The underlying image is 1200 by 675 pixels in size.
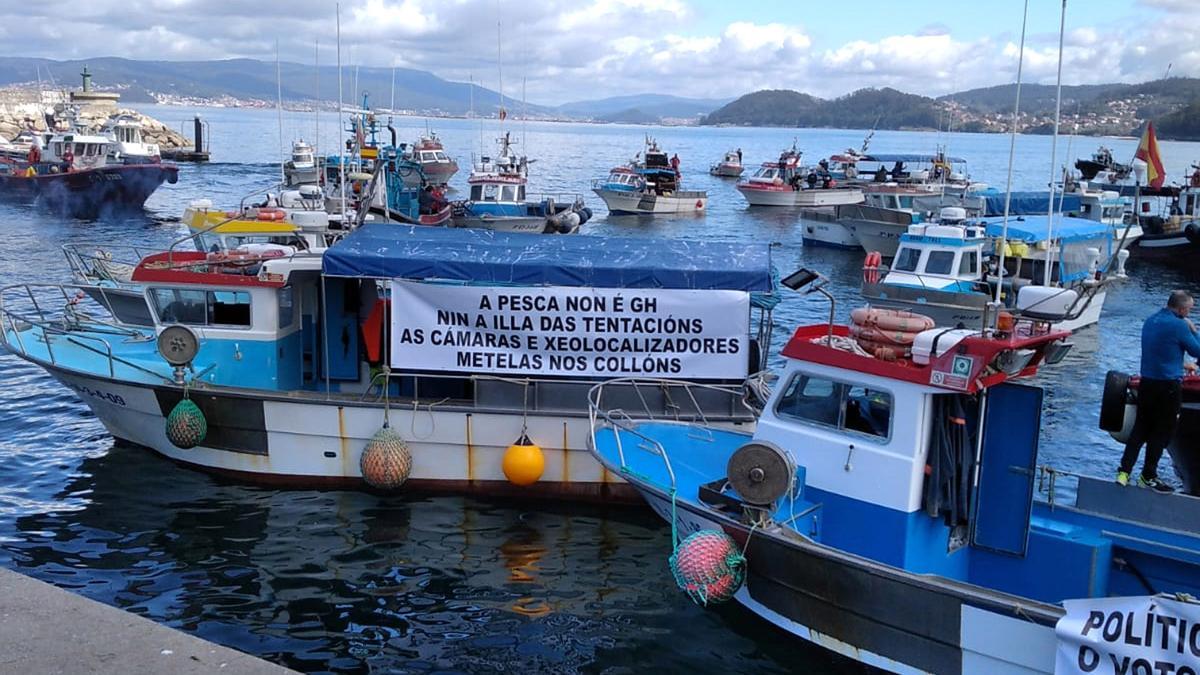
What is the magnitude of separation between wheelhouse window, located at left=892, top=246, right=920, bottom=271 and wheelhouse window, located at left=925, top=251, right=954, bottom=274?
0.34 m

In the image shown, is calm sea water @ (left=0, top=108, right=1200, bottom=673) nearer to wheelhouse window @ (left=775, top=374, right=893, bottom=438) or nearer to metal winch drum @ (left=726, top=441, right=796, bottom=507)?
metal winch drum @ (left=726, top=441, right=796, bottom=507)

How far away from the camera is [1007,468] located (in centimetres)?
929

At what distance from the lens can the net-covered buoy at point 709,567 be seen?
A: 9422 millimetres

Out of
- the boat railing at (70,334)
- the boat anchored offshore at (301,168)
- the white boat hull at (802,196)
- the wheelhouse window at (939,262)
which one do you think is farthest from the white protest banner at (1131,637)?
the white boat hull at (802,196)

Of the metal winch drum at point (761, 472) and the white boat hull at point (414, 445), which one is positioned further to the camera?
the white boat hull at point (414, 445)

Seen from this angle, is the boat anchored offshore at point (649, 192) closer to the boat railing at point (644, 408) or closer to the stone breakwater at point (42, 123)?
the boat railing at point (644, 408)

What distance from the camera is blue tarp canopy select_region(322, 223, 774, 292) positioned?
1330cm

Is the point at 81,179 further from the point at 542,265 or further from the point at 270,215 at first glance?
the point at 542,265

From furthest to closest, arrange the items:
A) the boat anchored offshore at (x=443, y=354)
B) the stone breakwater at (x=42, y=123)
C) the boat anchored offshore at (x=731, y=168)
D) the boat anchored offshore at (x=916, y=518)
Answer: the boat anchored offshore at (x=731, y=168), the stone breakwater at (x=42, y=123), the boat anchored offshore at (x=443, y=354), the boat anchored offshore at (x=916, y=518)

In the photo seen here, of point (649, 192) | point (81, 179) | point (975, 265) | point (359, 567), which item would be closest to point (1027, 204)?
point (975, 265)

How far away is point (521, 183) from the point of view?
42.2m

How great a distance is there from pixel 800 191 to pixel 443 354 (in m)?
52.8

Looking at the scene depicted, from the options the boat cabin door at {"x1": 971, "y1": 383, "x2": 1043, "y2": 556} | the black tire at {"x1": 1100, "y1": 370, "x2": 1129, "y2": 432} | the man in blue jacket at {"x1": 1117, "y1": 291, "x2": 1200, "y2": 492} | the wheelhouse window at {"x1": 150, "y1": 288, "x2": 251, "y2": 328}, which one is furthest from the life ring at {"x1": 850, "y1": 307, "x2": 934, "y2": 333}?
the wheelhouse window at {"x1": 150, "y1": 288, "x2": 251, "y2": 328}

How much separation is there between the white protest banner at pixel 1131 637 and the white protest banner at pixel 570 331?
6.28 m
